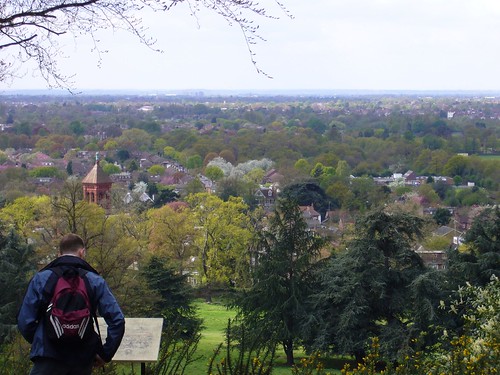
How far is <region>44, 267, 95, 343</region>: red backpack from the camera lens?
4.27m

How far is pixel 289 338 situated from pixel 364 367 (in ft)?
44.8

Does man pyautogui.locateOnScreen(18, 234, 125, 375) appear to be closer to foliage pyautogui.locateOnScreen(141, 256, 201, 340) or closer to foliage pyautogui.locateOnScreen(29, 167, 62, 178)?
foliage pyautogui.locateOnScreen(141, 256, 201, 340)

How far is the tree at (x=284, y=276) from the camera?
18344mm

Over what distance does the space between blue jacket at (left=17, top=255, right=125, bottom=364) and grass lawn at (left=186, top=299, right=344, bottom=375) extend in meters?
6.55

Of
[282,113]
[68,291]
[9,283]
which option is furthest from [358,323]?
[282,113]

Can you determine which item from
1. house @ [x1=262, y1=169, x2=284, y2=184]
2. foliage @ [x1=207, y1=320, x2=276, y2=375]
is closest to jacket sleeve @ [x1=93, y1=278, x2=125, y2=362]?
foliage @ [x1=207, y1=320, x2=276, y2=375]

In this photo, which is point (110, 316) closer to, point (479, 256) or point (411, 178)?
point (479, 256)

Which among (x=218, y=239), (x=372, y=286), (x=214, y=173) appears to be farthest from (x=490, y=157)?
(x=372, y=286)

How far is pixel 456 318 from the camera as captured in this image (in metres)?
16.7

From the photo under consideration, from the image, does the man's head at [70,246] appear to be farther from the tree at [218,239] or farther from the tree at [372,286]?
the tree at [218,239]

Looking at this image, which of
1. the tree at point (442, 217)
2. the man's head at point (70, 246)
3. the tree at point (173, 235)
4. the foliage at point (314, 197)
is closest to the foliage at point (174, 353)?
the man's head at point (70, 246)

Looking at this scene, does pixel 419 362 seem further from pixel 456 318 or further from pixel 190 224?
pixel 190 224

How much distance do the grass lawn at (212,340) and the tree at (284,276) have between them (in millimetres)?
816

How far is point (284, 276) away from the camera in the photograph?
18.9 metres
